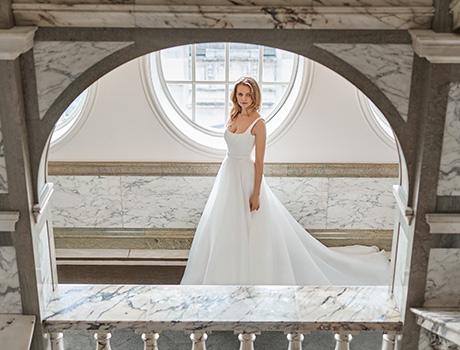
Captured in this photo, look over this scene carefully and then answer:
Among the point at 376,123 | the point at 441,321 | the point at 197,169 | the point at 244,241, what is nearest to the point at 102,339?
the point at 441,321

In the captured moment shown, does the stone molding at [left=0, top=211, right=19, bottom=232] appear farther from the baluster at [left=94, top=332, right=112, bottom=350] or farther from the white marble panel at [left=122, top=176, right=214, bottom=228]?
the white marble panel at [left=122, top=176, right=214, bottom=228]

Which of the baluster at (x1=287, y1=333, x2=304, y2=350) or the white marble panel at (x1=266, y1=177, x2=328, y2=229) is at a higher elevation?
the baluster at (x1=287, y1=333, x2=304, y2=350)

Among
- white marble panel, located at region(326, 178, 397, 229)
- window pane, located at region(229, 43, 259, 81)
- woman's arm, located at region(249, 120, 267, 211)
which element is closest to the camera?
woman's arm, located at region(249, 120, 267, 211)

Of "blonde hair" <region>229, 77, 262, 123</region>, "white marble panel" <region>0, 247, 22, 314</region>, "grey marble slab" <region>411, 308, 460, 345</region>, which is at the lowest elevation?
"grey marble slab" <region>411, 308, 460, 345</region>

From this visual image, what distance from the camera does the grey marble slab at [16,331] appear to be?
3229mm

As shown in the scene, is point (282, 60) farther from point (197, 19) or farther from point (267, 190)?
point (197, 19)

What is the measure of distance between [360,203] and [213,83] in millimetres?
2118

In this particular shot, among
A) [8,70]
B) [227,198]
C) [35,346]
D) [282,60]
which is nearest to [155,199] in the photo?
[227,198]

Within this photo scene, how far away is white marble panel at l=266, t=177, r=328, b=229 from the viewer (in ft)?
25.2

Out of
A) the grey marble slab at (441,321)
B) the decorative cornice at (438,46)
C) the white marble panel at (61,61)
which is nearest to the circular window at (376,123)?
the grey marble slab at (441,321)

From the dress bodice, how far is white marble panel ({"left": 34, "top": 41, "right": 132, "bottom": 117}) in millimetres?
3441

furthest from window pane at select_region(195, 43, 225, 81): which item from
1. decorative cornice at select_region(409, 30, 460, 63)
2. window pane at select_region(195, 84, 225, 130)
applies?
decorative cornice at select_region(409, 30, 460, 63)

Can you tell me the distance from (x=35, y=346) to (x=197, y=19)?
1.78m

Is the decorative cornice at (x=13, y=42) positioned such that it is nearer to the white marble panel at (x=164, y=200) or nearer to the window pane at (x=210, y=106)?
the white marble panel at (x=164, y=200)
